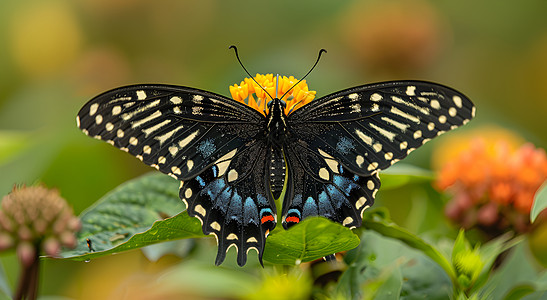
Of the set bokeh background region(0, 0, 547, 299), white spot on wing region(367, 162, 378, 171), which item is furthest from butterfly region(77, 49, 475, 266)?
bokeh background region(0, 0, 547, 299)

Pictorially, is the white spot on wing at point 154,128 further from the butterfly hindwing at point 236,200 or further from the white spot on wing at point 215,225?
the white spot on wing at point 215,225

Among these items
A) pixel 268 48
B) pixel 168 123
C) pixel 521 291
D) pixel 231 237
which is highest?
pixel 268 48

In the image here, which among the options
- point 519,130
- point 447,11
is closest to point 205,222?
point 519,130

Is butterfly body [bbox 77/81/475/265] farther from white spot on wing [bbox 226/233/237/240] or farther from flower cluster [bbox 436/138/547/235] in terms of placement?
flower cluster [bbox 436/138/547/235]

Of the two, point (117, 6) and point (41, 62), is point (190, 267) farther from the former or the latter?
point (41, 62)

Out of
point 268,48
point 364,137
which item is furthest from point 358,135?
point 268,48

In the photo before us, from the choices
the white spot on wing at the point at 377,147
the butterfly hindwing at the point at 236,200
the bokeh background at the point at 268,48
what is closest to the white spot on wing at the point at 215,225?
the butterfly hindwing at the point at 236,200

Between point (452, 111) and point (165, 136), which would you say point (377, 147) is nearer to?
point (452, 111)
